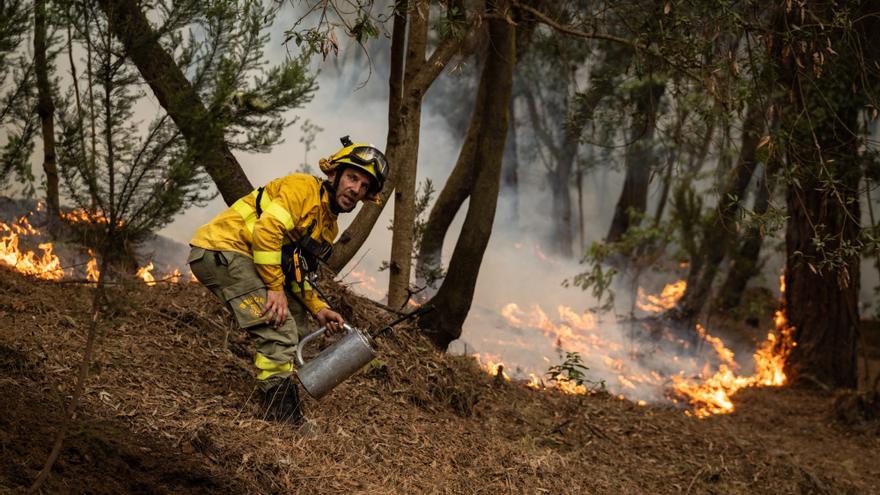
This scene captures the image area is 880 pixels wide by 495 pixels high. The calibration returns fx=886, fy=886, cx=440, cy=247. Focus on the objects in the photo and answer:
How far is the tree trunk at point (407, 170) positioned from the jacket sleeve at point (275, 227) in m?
2.66

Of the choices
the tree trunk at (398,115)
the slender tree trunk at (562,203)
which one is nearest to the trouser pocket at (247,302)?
the tree trunk at (398,115)

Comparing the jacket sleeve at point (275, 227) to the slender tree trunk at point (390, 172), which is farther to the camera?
the slender tree trunk at point (390, 172)

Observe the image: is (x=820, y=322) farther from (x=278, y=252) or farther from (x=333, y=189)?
(x=278, y=252)

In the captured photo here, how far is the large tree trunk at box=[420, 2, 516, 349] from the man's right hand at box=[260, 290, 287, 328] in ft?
10.3

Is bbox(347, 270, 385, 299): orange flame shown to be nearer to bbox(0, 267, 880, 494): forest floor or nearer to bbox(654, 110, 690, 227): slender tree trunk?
bbox(654, 110, 690, 227): slender tree trunk

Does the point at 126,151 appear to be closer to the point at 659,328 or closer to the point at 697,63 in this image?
the point at 697,63

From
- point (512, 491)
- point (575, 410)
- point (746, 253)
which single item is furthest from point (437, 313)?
point (746, 253)

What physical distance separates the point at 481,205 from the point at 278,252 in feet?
12.1

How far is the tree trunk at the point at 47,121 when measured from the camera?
466 centimetres

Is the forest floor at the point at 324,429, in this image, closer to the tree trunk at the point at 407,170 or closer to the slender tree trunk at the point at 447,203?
the tree trunk at the point at 407,170

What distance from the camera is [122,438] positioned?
4379 millimetres

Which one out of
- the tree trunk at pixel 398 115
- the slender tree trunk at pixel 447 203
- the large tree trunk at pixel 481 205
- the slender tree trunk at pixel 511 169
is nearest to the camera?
the tree trunk at pixel 398 115

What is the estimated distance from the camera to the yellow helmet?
4.96 metres

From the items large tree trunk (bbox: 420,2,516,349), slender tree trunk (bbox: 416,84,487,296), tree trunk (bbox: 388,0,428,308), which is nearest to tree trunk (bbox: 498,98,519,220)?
slender tree trunk (bbox: 416,84,487,296)
